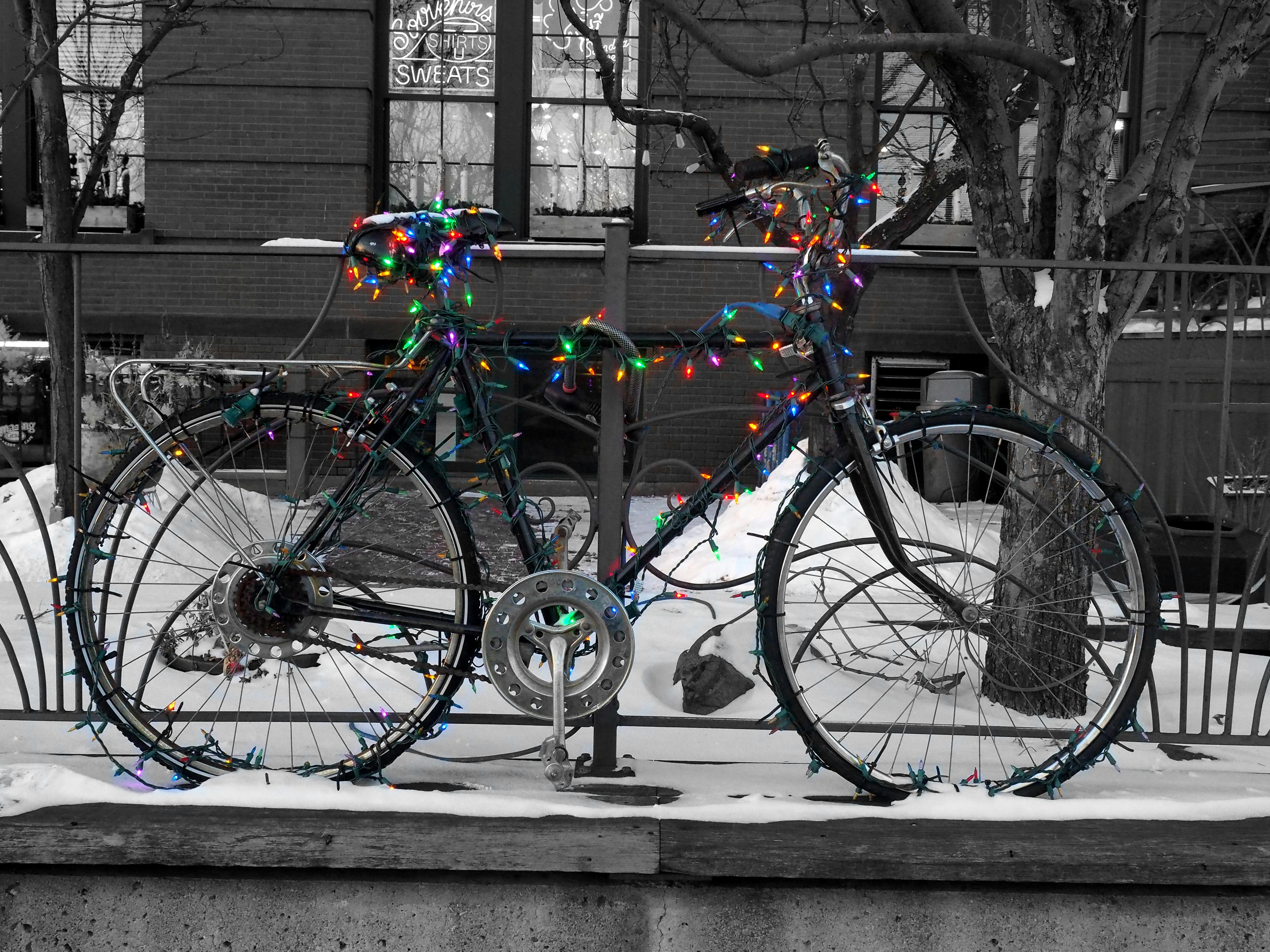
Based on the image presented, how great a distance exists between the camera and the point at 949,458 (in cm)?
848

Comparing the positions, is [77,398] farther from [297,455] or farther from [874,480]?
[874,480]

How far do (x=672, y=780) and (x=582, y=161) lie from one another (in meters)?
9.12

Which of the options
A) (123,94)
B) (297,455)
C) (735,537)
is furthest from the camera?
(123,94)

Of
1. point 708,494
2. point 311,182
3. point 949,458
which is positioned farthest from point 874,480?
point 311,182

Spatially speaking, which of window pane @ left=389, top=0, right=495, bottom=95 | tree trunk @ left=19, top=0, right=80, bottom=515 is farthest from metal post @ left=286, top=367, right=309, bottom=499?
window pane @ left=389, top=0, right=495, bottom=95

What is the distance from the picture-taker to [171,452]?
107 inches

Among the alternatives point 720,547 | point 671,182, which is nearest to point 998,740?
point 720,547

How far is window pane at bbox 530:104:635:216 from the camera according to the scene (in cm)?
1105

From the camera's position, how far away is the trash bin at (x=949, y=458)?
24.5 ft

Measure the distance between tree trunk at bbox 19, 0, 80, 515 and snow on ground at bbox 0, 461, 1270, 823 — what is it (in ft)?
10.1

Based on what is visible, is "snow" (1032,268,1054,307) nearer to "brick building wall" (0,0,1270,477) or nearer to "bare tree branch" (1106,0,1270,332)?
"bare tree branch" (1106,0,1270,332)

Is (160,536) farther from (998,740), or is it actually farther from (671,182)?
(671,182)

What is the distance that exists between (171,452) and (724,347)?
1.38 m

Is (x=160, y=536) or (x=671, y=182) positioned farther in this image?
(x=671, y=182)
